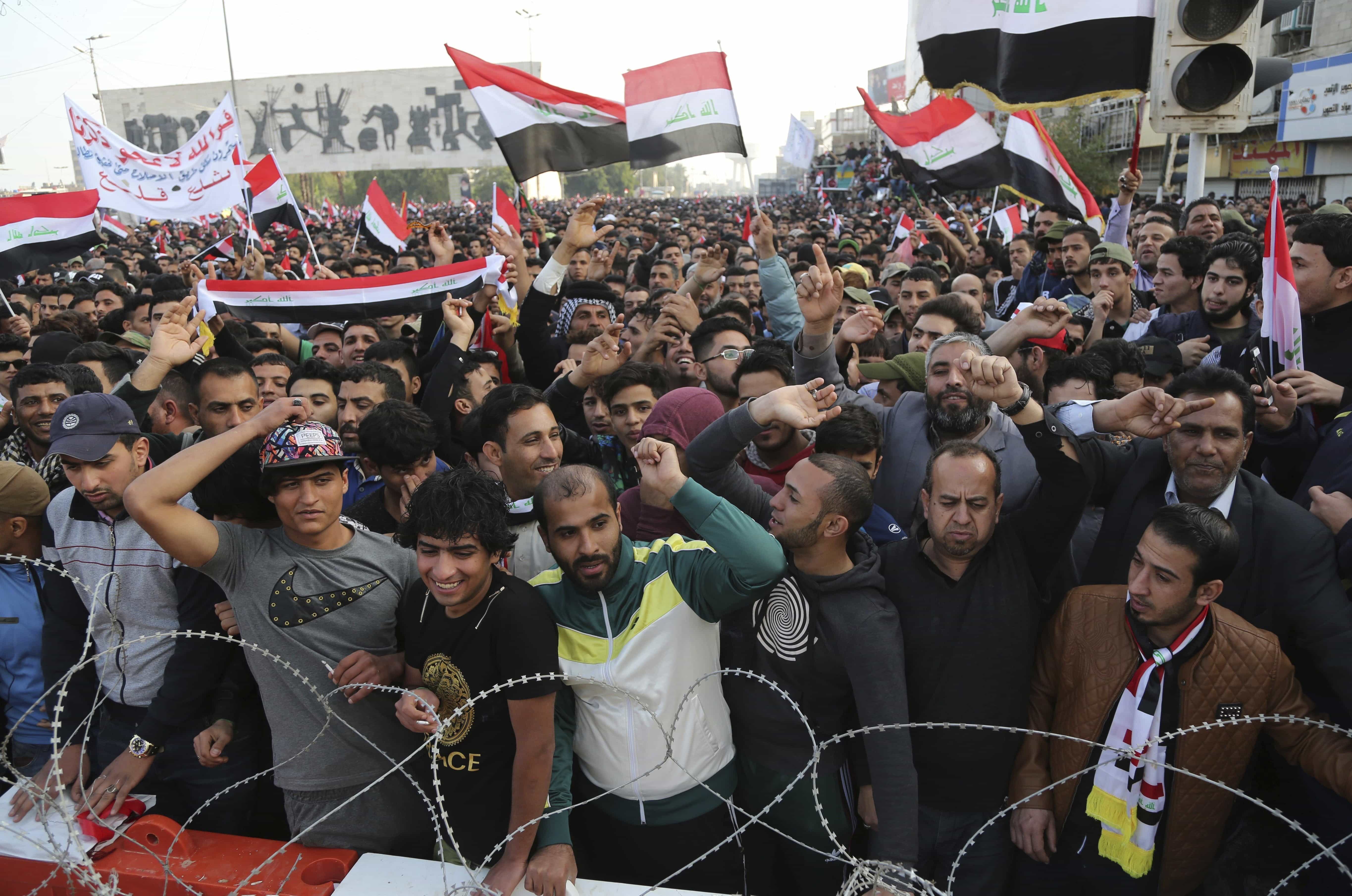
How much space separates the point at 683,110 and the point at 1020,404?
4.74 meters

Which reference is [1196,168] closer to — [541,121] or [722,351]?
[722,351]

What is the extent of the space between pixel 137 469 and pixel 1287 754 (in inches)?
152

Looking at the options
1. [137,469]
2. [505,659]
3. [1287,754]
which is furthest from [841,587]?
[137,469]

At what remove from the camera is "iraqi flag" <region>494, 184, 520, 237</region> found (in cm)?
956

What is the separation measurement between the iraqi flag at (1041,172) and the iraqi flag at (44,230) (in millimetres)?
8217

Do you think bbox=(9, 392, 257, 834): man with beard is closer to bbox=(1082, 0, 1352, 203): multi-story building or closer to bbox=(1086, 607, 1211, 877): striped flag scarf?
bbox=(1086, 607, 1211, 877): striped flag scarf

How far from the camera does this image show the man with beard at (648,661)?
244 cm

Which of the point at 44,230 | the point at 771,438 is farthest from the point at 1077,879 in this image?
the point at 44,230

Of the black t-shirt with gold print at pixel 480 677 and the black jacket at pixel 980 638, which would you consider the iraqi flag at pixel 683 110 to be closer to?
the black jacket at pixel 980 638

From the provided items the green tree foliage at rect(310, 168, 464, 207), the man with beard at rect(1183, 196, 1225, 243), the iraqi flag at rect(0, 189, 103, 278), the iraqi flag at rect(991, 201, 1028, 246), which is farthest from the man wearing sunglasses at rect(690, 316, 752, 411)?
the green tree foliage at rect(310, 168, 464, 207)

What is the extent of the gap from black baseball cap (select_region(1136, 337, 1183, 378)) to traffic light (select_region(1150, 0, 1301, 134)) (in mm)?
1236

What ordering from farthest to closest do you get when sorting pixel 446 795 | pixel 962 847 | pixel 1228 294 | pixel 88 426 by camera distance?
pixel 1228 294
pixel 88 426
pixel 962 847
pixel 446 795

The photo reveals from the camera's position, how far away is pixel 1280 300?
3332 mm

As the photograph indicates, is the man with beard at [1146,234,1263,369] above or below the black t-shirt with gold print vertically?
above
